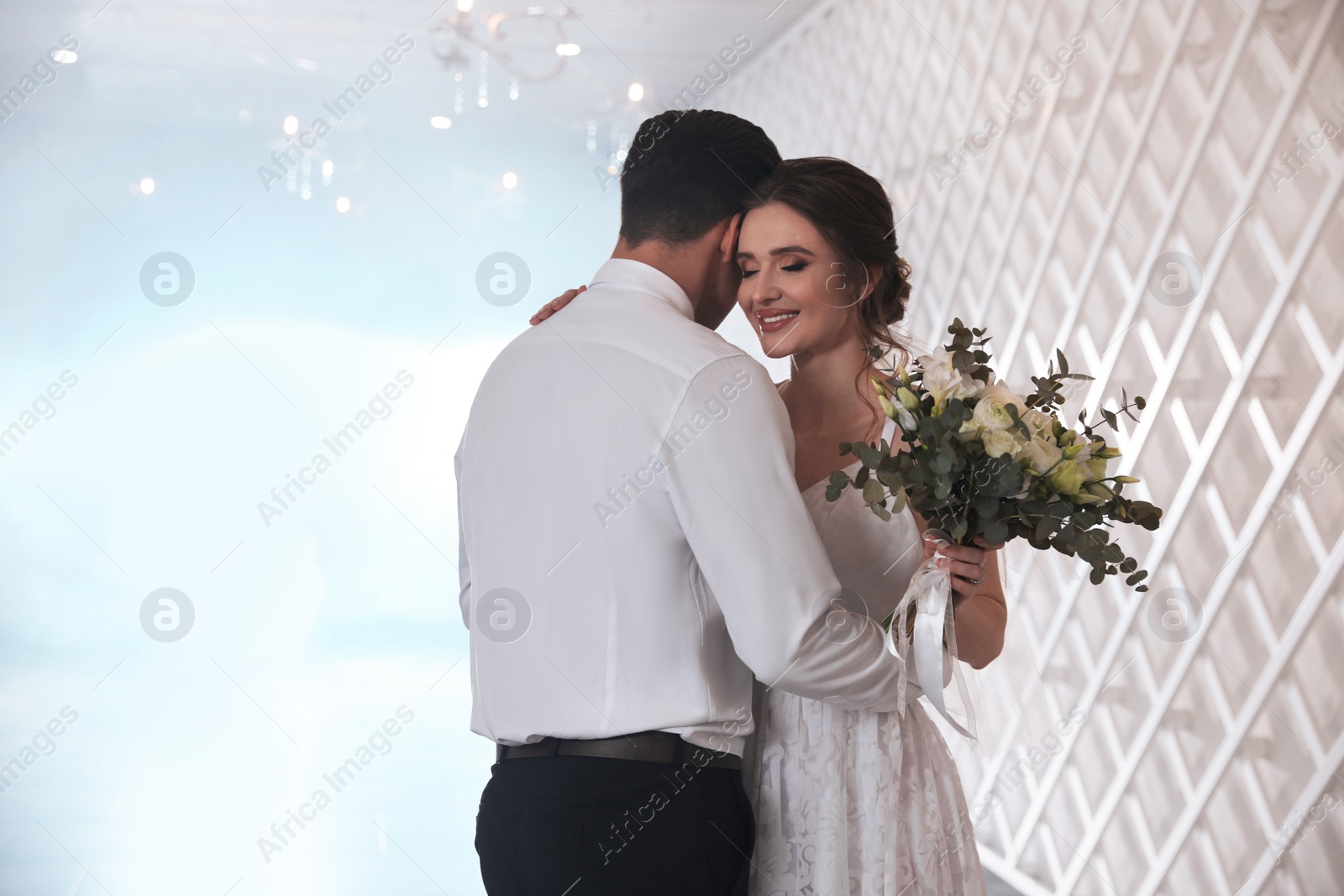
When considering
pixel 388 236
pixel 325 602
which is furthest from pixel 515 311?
pixel 325 602

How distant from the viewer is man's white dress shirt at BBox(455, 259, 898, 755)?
1.03m

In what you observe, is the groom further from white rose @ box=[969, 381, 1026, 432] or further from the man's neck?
white rose @ box=[969, 381, 1026, 432]

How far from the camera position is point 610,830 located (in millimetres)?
1034

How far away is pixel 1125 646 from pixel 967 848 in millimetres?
1369

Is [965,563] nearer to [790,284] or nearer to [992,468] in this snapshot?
[992,468]

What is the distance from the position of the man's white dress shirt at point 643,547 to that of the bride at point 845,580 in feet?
0.41

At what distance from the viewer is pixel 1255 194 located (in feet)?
7.12

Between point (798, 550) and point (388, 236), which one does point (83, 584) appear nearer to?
point (388, 236)

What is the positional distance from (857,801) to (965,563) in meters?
0.32

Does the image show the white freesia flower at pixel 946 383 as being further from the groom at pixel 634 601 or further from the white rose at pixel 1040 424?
the groom at pixel 634 601

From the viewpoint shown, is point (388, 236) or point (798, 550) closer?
point (798, 550)

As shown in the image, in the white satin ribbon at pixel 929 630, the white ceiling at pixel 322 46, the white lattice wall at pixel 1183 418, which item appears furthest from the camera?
the white ceiling at pixel 322 46

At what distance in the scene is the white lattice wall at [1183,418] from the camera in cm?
202

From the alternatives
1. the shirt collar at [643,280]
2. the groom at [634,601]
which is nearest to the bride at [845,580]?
the groom at [634,601]
